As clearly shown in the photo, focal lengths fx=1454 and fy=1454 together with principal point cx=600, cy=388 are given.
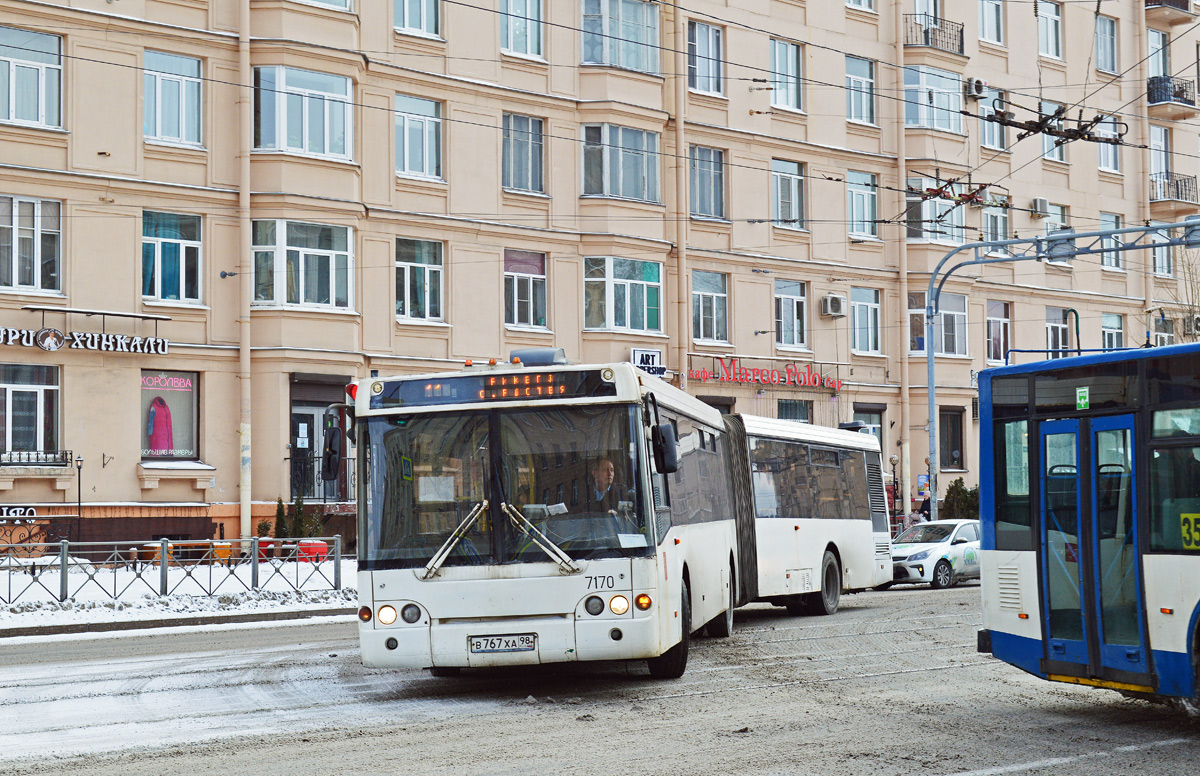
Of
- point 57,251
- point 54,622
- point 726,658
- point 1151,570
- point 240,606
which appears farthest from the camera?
point 57,251

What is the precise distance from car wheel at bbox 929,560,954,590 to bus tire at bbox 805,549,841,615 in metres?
7.06

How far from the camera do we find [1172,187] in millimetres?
48031

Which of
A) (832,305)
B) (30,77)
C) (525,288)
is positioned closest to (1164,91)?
(832,305)

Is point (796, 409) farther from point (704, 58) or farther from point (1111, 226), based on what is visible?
point (1111, 226)

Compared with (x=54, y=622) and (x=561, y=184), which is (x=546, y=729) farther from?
(x=561, y=184)

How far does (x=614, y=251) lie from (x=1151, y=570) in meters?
25.7

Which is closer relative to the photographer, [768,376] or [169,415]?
[169,415]

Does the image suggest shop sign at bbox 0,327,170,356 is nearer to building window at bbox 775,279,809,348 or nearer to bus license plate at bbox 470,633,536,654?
building window at bbox 775,279,809,348

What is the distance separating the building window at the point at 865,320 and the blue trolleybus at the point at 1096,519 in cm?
2949

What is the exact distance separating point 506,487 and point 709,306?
25522mm

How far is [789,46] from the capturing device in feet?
128

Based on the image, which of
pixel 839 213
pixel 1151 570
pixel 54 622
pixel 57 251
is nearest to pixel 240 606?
pixel 54 622

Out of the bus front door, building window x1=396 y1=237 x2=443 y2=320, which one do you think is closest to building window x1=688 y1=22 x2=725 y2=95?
building window x1=396 y1=237 x2=443 y2=320

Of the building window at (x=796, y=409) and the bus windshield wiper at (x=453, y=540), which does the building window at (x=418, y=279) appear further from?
the bus windshield wiper at (x=453, y=540)
